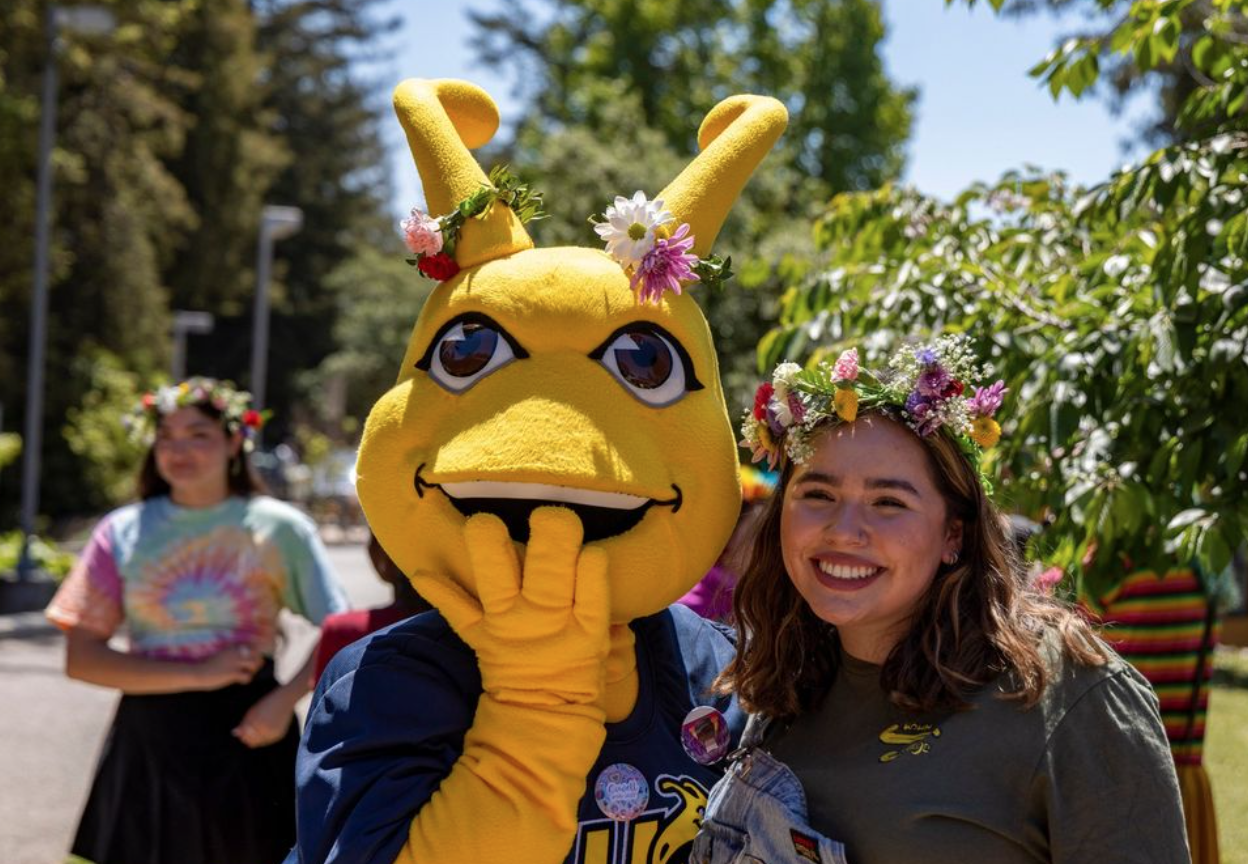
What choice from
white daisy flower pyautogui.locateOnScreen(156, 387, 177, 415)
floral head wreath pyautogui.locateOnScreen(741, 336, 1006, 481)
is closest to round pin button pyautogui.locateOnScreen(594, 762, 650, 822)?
floral head wreath pyautogui.locateOnScreen(741, 336, 1006, 481)

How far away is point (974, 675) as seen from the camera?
213 cm

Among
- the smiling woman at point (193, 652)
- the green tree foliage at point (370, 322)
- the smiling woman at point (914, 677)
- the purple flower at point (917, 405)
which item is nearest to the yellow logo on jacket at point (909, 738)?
the smiling woman at point (914, 677)

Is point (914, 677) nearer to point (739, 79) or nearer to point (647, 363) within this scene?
point (647, 363)

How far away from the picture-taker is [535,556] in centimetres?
222

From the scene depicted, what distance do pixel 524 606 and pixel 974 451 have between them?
0.84 m

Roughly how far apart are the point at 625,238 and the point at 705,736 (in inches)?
36.8

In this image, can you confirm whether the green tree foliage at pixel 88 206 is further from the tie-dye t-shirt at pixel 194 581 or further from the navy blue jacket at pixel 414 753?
the navy blue jacket at pixel 414 753

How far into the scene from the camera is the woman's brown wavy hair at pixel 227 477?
14.5ft

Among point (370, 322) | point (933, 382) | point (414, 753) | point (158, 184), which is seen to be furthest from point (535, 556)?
point (370, 322)

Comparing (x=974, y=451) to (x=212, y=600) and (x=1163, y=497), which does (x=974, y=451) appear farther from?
(x=212, y=600)

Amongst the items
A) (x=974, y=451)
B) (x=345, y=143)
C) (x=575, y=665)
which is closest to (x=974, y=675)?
(x=974, y=451)

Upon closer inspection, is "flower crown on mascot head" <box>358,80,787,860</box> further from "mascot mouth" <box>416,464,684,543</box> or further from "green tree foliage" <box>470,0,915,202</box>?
"green tree foliage" <box>470,0,915,202</box>

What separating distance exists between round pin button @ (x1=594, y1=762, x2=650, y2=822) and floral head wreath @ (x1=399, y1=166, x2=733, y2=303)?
2.86ft

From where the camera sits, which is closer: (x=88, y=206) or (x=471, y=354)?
(x=471, y=354)
